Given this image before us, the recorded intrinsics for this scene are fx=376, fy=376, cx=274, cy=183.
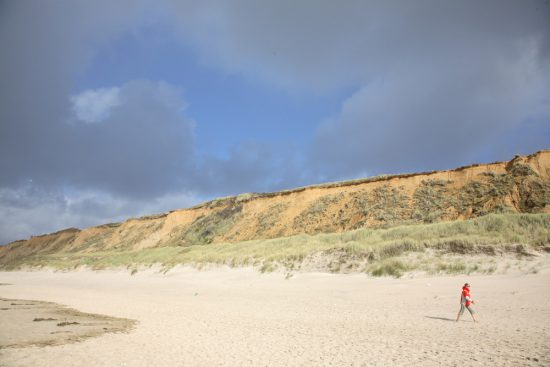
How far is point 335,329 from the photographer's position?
9.95 meters

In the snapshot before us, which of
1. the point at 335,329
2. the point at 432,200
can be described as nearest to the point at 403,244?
the point at 335,329

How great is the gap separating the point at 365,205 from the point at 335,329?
3050cm

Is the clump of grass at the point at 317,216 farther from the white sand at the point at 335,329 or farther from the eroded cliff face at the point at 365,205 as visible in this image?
the white sand at the point at 335,329

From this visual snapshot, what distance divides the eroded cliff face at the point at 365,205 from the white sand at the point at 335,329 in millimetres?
18643

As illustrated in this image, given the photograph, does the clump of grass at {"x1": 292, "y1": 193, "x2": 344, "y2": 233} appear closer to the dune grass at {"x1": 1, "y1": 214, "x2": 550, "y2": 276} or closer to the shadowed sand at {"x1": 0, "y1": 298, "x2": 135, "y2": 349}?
the dune grass at {"x1": 1, "y1": 214, "x2": 550, "y2": 276}

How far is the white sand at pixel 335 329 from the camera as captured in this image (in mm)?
7297

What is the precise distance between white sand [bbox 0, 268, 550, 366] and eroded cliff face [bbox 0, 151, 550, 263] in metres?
18.6

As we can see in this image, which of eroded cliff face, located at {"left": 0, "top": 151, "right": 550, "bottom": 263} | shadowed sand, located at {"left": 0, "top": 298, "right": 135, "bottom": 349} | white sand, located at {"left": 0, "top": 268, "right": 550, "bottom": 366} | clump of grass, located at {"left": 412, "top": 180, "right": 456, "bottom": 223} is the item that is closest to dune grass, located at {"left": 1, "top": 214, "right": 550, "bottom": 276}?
white sand, located at {"left": 0, "top": 268, "right": 550, "bottom": 366}

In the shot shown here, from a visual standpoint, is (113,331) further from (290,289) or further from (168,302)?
(290,289)

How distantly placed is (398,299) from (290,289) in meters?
6.15

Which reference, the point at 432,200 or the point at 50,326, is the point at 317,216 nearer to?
the point at 432,200

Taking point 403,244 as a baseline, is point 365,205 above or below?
above

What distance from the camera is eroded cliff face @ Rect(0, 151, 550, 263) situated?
31.6 metres

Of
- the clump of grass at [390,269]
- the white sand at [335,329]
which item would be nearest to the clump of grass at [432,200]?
the clump of grass at [390,269]
